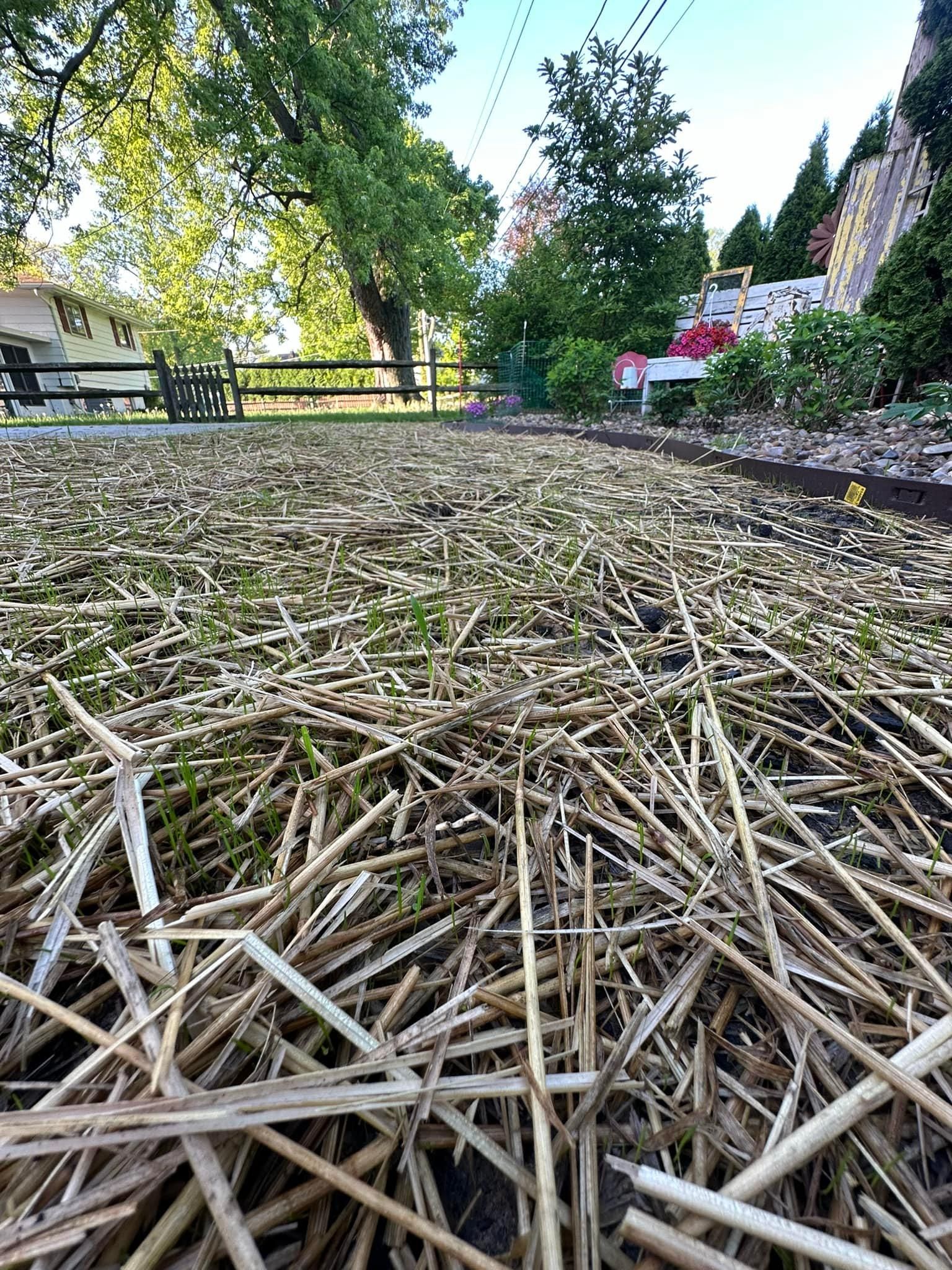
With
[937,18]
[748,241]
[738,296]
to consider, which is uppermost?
[748,241]

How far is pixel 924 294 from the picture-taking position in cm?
362

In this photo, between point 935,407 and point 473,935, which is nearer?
point 473,935

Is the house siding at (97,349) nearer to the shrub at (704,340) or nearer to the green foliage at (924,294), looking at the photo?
the shrub at (704,340)

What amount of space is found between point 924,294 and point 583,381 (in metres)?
3.15

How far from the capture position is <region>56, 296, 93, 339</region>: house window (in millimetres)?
13938

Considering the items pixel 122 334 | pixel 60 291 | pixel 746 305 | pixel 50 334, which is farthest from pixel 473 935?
pixel 122 334

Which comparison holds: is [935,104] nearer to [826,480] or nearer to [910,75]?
[910,75]

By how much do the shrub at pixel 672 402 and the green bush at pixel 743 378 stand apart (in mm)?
517

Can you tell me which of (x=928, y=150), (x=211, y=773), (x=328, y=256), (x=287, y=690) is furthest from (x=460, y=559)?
(x=328, y=256)

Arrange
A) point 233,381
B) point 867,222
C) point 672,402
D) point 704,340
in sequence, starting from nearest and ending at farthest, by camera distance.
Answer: point 867,222, point 672,402, point 704,340, point 233,381

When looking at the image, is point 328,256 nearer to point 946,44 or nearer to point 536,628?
point 946,44

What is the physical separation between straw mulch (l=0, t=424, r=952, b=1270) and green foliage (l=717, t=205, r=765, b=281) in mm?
13202

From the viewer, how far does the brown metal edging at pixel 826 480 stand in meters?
2.08

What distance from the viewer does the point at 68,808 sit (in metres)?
0.73
